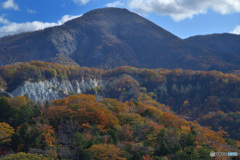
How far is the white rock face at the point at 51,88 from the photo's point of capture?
313 ft

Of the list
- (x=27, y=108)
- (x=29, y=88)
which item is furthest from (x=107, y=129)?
(x=29, y=88)

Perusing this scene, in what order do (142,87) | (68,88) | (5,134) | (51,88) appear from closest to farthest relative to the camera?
(5,134) < (51,88) < (68,88) < (142,87)

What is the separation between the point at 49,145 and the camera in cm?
3278

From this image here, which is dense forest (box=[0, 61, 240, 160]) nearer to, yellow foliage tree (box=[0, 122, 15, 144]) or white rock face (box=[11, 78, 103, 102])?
yellow foliage tree (box=[0, 122, 15, 144])

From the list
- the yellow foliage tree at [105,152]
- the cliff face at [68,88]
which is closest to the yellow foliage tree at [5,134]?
the yellow foliage tree at [105,152]

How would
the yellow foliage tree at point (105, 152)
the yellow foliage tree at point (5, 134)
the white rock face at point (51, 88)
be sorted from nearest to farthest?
1. the yellow foliage tree at point (105, 152)
2. the yellow foliage tree at point (5, 134)
3. the white rock face at point (51, 88)

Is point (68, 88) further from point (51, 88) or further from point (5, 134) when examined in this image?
point (5, 134)

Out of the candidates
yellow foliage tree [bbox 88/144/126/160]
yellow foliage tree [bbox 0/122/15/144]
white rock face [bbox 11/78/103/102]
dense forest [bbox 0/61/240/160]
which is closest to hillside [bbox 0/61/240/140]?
white rock face [bbox 11/78/103/102]

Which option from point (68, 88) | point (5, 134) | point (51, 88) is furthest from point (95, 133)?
point (68, 88)

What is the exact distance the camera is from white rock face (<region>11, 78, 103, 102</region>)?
95544 mm

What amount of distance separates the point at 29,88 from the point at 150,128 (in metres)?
69.9

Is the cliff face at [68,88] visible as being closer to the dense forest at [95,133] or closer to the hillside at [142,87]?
the hillside at [142,87]

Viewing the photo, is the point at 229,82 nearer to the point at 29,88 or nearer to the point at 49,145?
the point at 29,88

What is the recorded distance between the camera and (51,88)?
10794 cm
